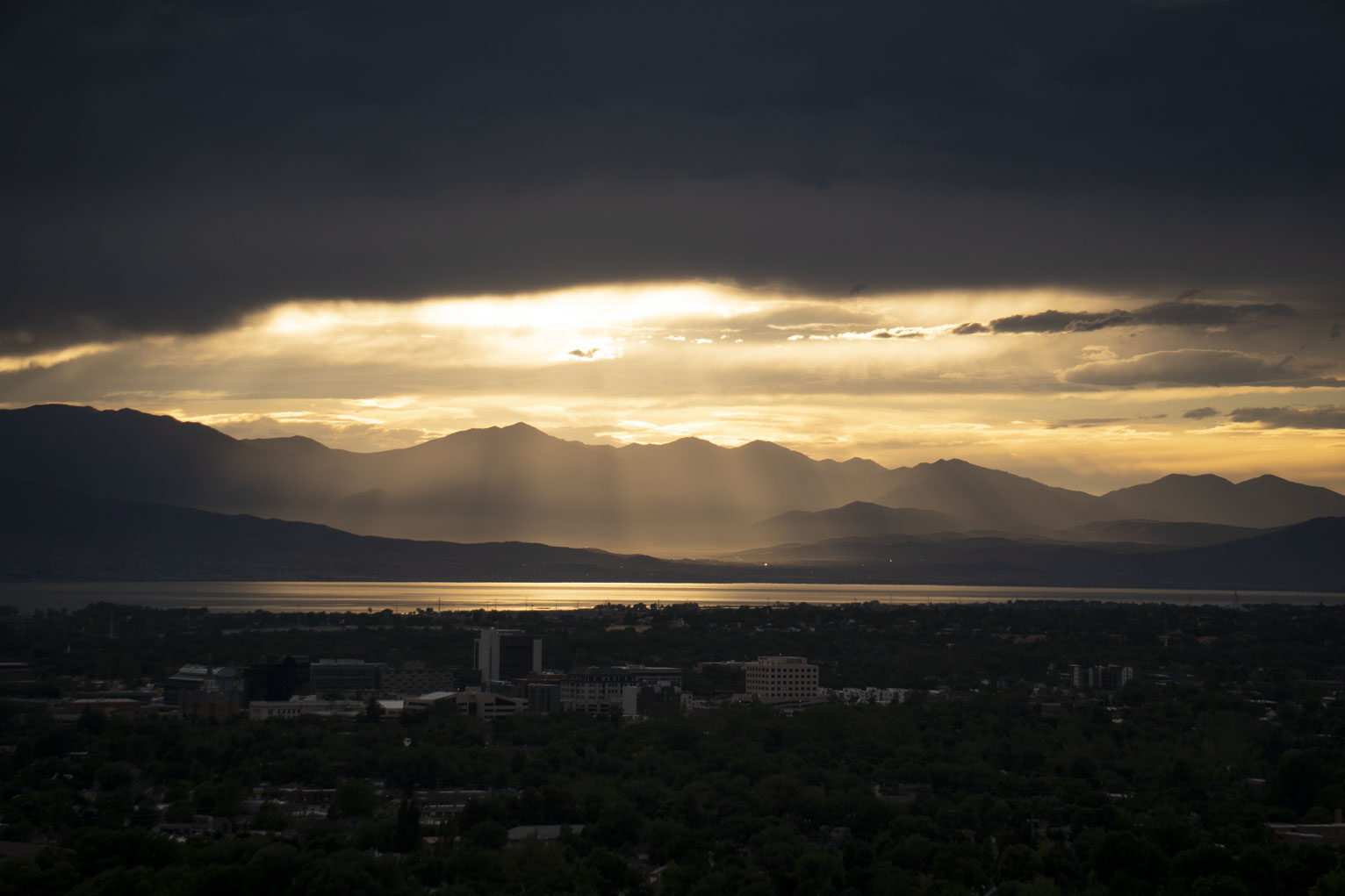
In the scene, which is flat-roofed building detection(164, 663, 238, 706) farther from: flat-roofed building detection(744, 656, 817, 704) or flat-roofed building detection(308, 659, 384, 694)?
flat-roofed building detection(744, 656, 817, 704)

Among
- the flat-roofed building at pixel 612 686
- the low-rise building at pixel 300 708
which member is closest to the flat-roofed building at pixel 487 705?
the flat-roofed building at pixel 612 686

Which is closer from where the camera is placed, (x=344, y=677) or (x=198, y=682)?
(x=198, y=682)

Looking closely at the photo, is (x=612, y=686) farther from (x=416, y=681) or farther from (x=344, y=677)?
(x=344, y=677)

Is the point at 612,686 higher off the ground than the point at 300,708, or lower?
higher

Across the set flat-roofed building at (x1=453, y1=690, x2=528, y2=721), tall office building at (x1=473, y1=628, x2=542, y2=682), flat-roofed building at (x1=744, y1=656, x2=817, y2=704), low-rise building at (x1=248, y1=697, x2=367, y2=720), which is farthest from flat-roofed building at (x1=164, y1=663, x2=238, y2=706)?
flat-roofed building at (x1=744, y1=656, x2=817, y2=704)

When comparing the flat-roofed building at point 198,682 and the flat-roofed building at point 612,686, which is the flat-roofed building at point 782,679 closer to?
the flat-roofed building at point 612,686

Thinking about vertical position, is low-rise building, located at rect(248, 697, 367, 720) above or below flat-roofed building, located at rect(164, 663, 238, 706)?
below

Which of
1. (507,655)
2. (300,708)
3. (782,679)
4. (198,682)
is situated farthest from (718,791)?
(507,655)
